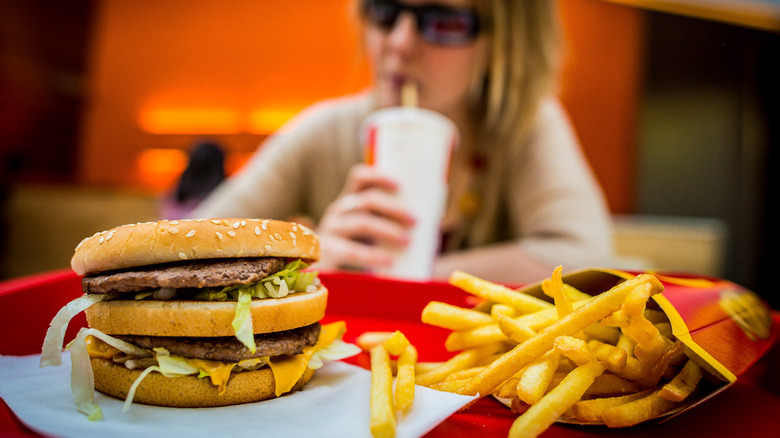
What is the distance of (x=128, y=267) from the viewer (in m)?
0.95

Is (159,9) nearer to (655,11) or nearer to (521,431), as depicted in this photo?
(655,11)

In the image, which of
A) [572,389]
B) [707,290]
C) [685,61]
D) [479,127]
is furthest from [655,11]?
[572,389]

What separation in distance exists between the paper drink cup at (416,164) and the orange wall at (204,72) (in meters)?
6.55

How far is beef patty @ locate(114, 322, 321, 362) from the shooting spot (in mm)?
917

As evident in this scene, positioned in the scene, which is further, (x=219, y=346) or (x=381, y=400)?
(x=219, y=346)

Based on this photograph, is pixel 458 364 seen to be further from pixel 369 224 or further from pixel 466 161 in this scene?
pixel 466 161

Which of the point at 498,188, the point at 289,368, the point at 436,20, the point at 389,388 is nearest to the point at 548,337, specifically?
the point at 389,388

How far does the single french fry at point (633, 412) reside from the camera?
750 millimetres

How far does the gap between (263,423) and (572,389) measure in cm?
47

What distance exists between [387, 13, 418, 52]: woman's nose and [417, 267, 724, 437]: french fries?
1.36m

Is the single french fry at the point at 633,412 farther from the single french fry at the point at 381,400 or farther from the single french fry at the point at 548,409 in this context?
the single french fry at the point at 381,400

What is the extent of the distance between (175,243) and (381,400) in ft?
1.48

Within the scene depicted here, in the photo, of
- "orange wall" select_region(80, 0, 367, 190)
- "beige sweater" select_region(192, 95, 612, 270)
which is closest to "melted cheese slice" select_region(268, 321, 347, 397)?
"beige sweater" select_region(192, 95, 612, 270)

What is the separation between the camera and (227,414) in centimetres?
87
